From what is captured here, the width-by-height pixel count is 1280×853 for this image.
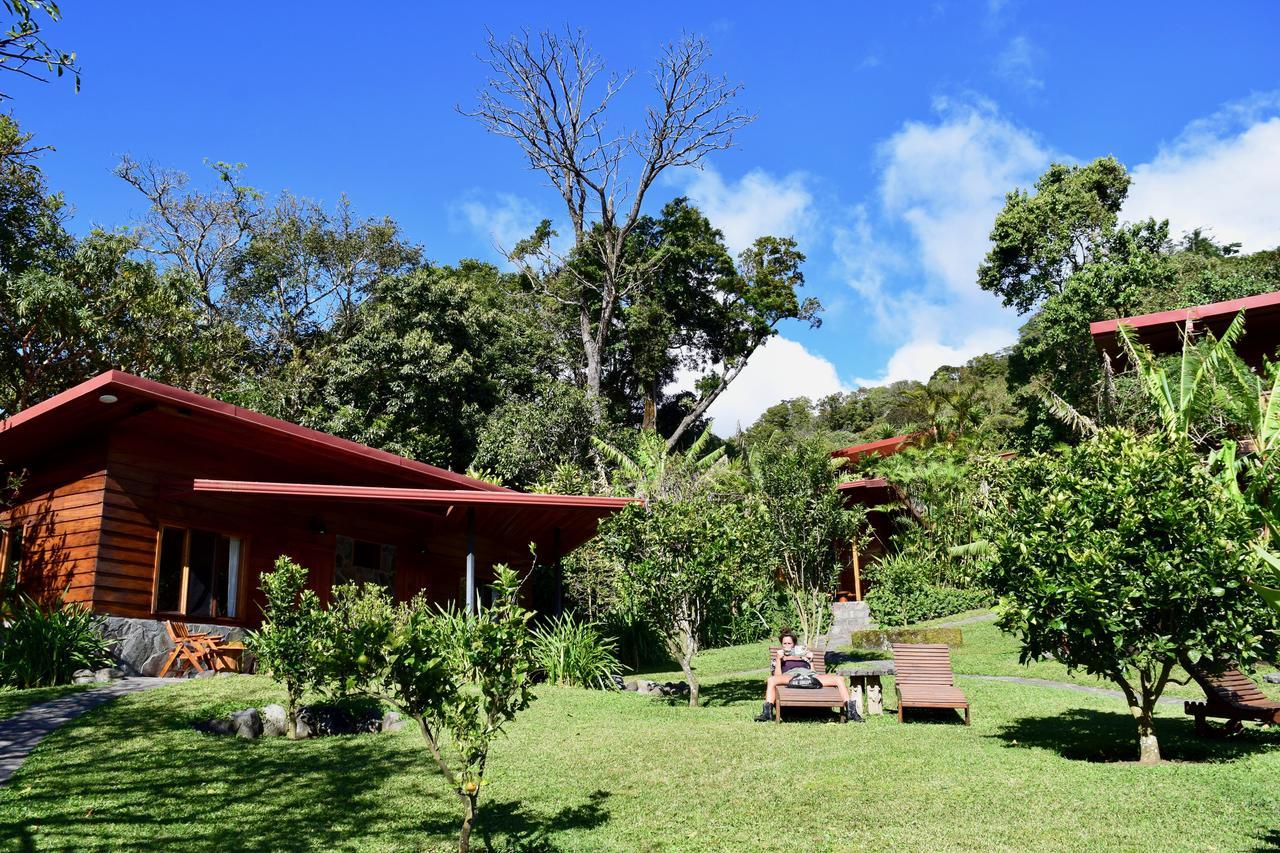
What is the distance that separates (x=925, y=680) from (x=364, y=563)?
36.4ft

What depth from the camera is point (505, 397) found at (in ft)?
102

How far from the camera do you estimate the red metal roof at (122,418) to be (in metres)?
11.9

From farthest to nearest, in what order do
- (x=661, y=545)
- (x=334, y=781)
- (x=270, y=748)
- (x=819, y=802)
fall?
(x=661, y=545)
(x=270, y=748)
(x=334, y=781)
(x=819, y=802)

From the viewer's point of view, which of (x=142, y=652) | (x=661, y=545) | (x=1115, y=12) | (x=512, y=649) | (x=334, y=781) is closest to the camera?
Result: (x=512, y=649)

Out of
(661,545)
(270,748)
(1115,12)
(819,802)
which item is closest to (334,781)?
(270,748)

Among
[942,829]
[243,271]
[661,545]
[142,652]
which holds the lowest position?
[942,829]

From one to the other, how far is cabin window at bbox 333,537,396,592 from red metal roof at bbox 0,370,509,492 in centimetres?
244

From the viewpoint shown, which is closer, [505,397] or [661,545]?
[661,545]

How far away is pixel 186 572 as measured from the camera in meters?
14.2

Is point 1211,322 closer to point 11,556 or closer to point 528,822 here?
point 528,822

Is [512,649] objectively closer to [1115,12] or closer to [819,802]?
[819,802]

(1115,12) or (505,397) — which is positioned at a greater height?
(1115,12)

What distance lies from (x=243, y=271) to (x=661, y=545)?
27.0 meters

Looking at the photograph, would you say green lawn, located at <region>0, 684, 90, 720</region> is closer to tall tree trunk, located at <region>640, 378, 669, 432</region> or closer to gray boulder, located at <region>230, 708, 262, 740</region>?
gray boulder, located at <region>230, 708, 262, 740</region>
